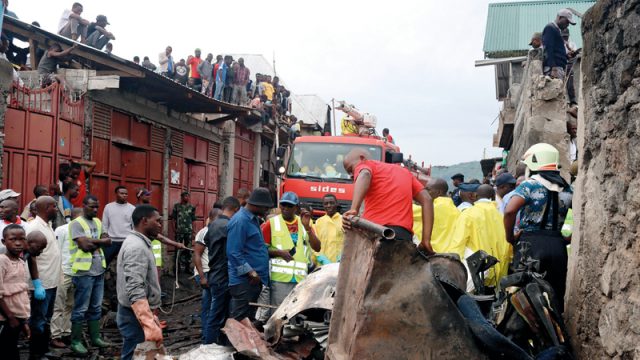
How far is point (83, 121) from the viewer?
11.1m

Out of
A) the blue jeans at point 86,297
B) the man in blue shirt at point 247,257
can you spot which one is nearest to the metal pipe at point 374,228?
the man in blue shirt at point 247,257

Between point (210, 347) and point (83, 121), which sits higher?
point (83, 121)

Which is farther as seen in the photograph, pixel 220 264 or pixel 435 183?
pixel 435 183

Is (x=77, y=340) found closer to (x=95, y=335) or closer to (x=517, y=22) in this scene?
(x=95, y=335)

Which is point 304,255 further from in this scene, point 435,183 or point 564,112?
point 564,112

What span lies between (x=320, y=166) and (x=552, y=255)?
10.7 metres

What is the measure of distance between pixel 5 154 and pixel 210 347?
555cm

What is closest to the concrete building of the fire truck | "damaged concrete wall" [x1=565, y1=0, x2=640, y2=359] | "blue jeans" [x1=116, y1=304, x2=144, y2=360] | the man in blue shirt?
the fire truck

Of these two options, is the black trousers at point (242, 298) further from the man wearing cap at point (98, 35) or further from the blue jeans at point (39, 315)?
the man wearing cap at point (98, 35)

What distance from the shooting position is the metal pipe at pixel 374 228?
9.88ft

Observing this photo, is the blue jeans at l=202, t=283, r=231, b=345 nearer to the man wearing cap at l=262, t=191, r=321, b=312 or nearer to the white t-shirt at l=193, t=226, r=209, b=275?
the man wearing cap at l=262, t=191, r=321, b=312

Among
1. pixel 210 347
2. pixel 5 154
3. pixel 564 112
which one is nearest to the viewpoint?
pixel 210 347

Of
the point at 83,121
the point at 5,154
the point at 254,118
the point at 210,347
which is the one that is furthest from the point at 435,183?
the point at 254,118

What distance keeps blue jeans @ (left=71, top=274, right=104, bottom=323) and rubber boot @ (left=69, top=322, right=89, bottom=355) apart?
0.25 feet
